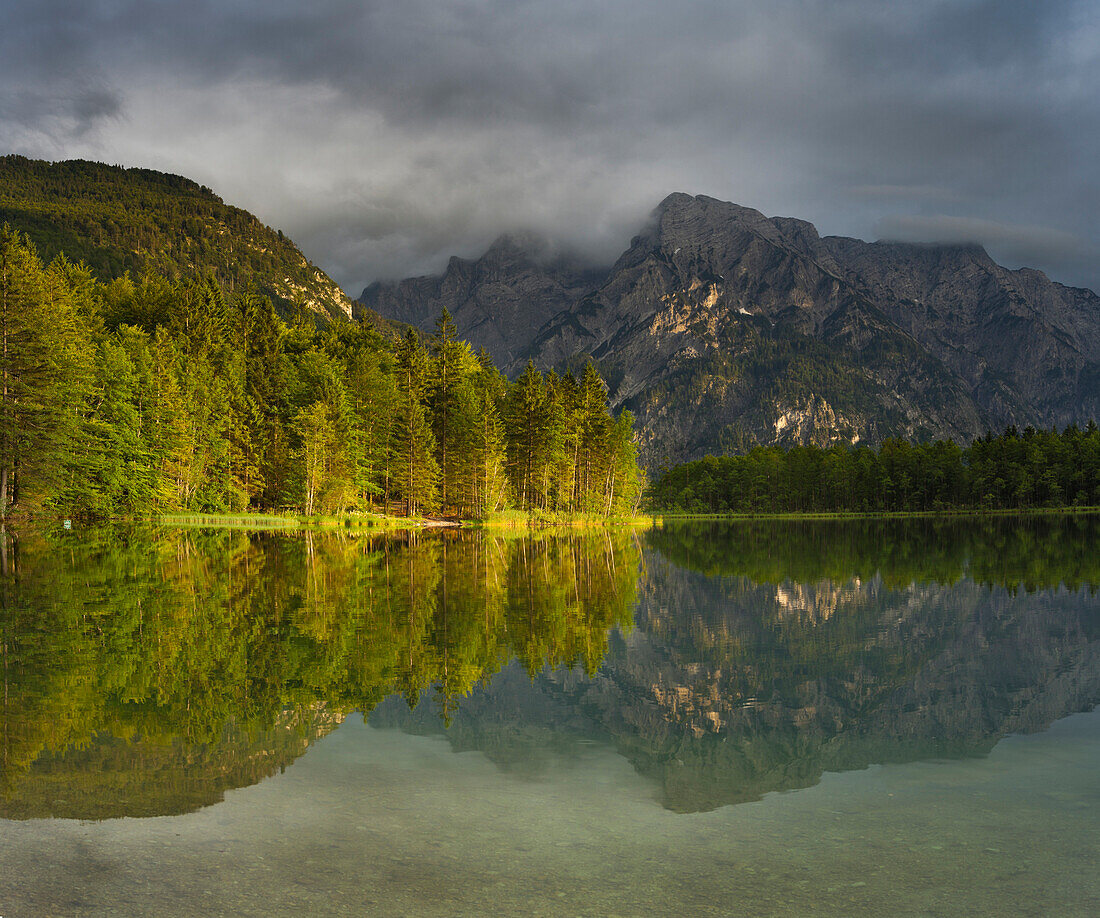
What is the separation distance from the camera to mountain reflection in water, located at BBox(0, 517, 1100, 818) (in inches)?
351

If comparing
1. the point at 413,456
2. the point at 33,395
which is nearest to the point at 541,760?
the point at 33,395

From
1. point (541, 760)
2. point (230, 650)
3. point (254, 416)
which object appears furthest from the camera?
point (254, 416)

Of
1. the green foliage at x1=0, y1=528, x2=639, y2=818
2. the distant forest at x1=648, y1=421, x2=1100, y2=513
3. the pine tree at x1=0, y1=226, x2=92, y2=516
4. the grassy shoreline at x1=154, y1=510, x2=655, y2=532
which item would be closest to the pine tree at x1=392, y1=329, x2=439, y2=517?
the grassy shoreline at x1=154, y1=510, x2=655, y2=532

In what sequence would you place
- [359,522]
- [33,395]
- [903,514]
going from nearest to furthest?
1. [33,395]
2. [359,522]
3. [903,514]

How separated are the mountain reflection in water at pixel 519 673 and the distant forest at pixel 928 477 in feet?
476

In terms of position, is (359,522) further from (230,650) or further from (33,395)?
(230,650)

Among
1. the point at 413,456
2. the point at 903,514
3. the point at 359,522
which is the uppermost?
the point at 413,456

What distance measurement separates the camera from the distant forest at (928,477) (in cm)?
15612

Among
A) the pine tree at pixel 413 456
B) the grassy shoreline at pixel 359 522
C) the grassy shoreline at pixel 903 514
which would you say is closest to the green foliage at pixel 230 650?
the grassy shoreline at pixel 359 522

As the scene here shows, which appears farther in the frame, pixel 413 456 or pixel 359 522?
pixel 413 456

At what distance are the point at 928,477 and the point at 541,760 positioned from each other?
6632 inches

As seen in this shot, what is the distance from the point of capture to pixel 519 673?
1343 cm

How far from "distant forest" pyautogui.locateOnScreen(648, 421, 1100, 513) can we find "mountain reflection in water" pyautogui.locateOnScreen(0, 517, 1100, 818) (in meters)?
145

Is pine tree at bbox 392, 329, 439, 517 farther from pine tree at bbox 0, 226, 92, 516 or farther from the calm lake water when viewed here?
the calm lake water
